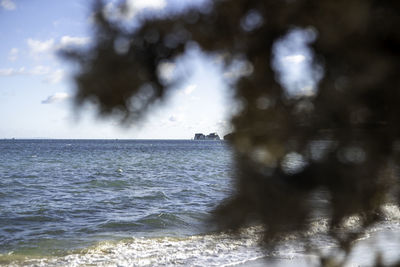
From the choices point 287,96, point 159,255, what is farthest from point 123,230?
point 287,96

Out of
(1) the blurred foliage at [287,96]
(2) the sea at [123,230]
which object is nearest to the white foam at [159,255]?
(2) the sea at [123,230]

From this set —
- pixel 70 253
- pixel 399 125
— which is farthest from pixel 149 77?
pixel 70 253

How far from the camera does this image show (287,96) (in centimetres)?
126

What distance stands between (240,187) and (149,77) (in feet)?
1.57

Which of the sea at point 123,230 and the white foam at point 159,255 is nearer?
the sea at point 123,230

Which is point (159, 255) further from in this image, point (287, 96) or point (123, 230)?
point (287, 96)

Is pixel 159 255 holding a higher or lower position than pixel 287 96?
lower

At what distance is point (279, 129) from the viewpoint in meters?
1.22

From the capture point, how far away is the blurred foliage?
1.13 m

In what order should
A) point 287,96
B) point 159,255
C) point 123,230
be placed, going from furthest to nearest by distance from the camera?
1. point 123,230
2. point 159,255
3. point 287,96

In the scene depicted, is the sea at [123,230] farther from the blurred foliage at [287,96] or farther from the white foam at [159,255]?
the blurred foliage at [287,96]

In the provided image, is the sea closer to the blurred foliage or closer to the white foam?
the white foam

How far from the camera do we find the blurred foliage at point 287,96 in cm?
113

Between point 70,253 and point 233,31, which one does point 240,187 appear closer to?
point 233,31
